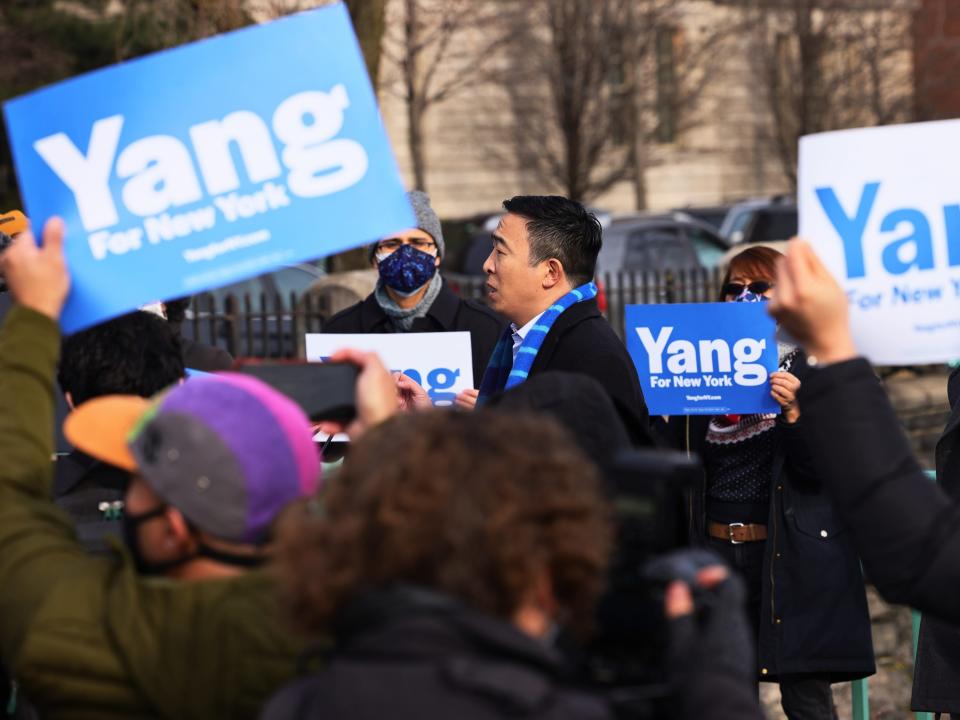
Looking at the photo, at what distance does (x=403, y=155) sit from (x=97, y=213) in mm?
32754

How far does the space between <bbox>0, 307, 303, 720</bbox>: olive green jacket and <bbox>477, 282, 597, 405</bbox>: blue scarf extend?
2.02 m

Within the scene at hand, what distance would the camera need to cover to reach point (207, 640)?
2289 mm

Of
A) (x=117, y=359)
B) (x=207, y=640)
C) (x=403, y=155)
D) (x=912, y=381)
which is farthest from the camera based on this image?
(x=403, y=155)

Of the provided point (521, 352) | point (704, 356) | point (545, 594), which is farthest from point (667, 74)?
point (545, 594)

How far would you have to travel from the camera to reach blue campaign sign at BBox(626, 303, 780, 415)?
5.18 metres

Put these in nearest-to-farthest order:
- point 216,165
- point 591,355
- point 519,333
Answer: point 216,165
point 591,355
point 519,333

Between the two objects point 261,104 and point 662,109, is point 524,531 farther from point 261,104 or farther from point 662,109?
point 662,109

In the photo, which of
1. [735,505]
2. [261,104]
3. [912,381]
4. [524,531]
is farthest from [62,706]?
[912,381]

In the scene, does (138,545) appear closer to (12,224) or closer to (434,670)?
(434,670)

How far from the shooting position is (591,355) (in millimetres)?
4371

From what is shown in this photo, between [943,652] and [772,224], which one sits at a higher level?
[943,652]

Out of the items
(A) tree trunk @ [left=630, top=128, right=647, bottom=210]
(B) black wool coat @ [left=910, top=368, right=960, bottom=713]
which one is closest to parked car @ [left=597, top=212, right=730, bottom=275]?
(A) tree trunk @ [left=630, top=128, right=647, bottom=210]

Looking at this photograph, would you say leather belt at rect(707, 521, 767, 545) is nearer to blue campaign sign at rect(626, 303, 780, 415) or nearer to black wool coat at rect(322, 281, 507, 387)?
blue campaign sign at rect(626, 303, 780, 415)

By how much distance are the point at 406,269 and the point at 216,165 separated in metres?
3.40
